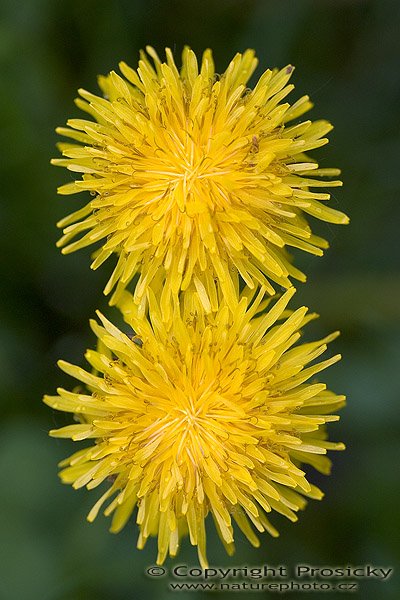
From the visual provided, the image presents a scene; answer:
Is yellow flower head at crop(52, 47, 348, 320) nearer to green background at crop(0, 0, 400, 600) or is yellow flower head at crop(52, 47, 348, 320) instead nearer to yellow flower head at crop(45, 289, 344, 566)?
yellow flower head at crop(45, 289, 344, 566)

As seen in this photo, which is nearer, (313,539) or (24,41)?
(24,41)

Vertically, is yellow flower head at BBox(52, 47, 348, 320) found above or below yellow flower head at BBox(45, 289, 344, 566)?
above

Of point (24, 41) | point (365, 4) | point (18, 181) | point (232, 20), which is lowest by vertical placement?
point (18, 181)

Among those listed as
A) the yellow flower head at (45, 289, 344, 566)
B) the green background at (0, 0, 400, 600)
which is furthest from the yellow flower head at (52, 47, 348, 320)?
the green background at (0, 0, 400, 600)

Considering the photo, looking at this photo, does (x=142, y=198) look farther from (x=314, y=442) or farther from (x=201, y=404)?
(x=314, y=442)

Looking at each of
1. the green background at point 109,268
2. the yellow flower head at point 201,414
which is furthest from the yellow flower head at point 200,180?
the green background at point 109,268

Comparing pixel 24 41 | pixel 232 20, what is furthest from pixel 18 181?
pixel 232 20

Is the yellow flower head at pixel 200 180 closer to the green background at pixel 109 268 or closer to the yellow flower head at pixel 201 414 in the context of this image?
the yellow flower head at pixel 201 414
